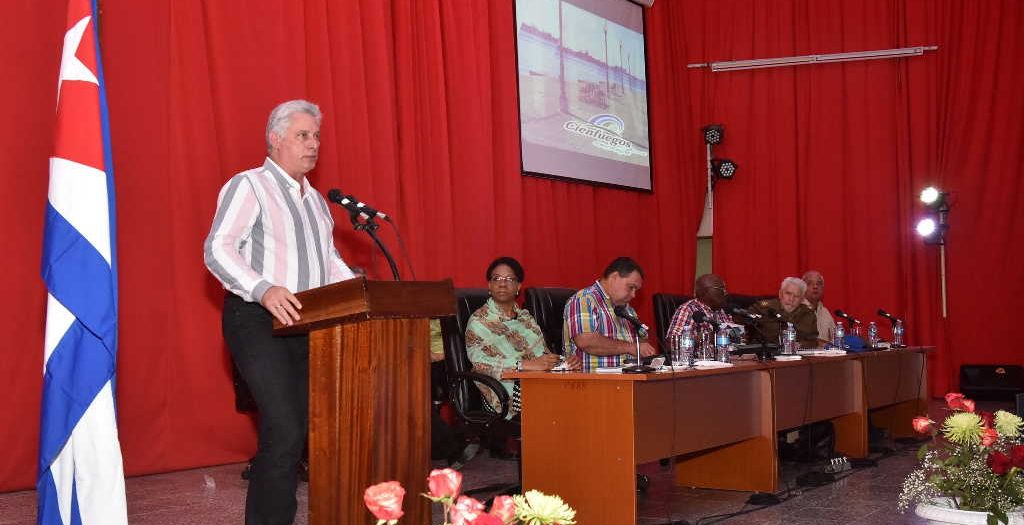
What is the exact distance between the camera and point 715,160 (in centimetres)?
805

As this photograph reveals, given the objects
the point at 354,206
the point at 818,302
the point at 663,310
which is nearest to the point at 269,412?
the point at 354,206

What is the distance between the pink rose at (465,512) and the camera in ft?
3.26

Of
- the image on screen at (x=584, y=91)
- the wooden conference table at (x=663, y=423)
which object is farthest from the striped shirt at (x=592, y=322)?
the image on screen at (x=584, y=91)

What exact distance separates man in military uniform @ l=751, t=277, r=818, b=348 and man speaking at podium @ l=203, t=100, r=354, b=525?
365 cm

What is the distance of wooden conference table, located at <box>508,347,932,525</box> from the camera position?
10.5 ft

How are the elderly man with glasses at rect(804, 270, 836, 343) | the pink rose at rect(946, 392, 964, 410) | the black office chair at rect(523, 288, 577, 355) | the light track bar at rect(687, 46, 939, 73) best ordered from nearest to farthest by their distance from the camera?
the pink rose at rect(946, 392, 964, 410) < the black office chair at rect(523, 288, 577, 355) < the elderly man with glasses at rect(804, 270, 836, 343) < the light track bar at rect(687, 46, 939, 73)

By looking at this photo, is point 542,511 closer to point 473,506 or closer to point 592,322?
point 473,506

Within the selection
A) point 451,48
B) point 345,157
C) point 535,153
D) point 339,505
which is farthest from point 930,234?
point 339,505

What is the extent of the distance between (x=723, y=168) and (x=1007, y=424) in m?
5.87

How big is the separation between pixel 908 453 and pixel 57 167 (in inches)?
176

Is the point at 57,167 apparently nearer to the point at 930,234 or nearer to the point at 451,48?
the point at 451,48

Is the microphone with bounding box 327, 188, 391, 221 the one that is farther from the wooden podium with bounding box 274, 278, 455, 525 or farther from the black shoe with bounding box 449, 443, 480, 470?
the black shoe with bounding box 449, 443, 480, 470

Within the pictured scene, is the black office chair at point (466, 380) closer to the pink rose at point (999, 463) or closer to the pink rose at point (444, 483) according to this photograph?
the pink rose at point (999, 463)

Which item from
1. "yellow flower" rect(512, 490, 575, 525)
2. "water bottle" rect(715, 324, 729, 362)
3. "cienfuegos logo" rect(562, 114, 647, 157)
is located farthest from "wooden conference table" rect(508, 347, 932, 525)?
"cienfuegos logo" rect(562, 114, 647, 157)
